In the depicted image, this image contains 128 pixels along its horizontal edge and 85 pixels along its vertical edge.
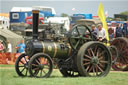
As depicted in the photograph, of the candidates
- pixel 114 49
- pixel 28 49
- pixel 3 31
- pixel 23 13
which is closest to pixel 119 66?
pixel 114 49

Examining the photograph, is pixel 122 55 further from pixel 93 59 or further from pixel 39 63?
pixel 39 63

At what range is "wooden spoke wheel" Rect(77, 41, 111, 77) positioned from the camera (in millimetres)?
10359

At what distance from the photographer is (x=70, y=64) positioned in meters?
10.8

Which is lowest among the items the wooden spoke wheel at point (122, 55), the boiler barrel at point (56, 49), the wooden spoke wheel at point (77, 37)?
the wooden spoke wheel at point (122, 55)

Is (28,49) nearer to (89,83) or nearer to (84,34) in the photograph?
(84,34)

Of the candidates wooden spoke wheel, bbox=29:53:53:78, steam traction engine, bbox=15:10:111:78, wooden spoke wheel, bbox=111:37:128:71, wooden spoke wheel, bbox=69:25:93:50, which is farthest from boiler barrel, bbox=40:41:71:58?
wooden spoke wheel, bbox=111:37:128:71

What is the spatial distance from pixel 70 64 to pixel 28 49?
130 centimetres

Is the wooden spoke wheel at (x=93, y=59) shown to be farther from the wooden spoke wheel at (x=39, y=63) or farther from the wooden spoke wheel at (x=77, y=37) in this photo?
the wooden spoke wheel at (x=39, y=63)

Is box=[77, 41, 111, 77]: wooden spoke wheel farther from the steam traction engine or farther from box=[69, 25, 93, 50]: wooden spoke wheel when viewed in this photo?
box=[69, 25, 93, 50]: wooden spoke wheel

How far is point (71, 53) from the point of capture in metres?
10.8

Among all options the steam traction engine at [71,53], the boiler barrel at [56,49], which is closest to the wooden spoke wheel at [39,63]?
the steam traction engine at [71,53]

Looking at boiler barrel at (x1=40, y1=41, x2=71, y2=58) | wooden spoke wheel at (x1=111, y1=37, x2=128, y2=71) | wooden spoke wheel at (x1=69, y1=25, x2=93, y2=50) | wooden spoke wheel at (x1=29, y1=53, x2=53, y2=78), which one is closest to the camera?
wooden spoke wheel at (x1=29, y1=53, x2=53, y2=78)

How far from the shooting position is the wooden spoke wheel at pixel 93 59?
10.4m

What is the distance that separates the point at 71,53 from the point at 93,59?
0.67 meters
